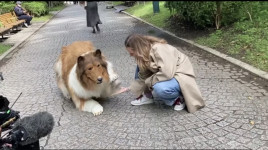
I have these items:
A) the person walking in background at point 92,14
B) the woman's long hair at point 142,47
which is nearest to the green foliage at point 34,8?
the person walking in background at point 92,14

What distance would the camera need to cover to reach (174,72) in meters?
4.60

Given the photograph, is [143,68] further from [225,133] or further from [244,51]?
[244,51]

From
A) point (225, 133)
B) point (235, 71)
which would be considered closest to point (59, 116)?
point (225, 133)

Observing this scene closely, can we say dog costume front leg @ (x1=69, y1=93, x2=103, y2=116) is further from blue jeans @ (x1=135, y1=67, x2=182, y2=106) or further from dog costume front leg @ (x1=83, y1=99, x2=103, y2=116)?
blue jeans @ (x1=135, y1=67, x2=182, y2=106)

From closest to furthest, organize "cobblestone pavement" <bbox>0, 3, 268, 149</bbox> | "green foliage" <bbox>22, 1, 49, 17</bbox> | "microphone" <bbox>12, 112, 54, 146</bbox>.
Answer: "microphone" <bbox>12, 112, 54, 146</bbox> < "cobblestone pavement" <bbox>0, 3, 268, 149</bbox> < "green foliage" <bbox>22, 1, 49, 17</bbox>

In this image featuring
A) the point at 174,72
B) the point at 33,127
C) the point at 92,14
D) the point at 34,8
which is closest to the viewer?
the point at 33,127

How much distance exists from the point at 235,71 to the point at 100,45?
5.41m

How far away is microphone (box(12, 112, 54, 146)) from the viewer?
321cm

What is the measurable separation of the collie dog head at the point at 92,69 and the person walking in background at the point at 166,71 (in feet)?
1.66

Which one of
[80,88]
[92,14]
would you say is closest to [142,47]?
[80,88]

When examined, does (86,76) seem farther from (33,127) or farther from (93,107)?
(33,127)

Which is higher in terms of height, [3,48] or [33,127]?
[3,48]

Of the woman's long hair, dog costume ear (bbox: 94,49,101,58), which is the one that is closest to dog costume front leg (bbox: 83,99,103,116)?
dog costume ear (bbox: 94,49,101,58)

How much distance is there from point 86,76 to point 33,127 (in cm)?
159
